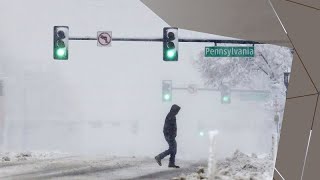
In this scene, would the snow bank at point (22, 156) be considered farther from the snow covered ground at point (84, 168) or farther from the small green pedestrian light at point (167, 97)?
the small green pedestrian light at point (167, 97)

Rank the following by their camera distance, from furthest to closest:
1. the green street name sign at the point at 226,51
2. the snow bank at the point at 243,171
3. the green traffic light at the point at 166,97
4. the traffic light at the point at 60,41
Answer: the green traffic light at the point at 166,97
the green street name sign at the point at 226,51
the traffic light at the point at 60,41
the snow bank at the point at 243,171

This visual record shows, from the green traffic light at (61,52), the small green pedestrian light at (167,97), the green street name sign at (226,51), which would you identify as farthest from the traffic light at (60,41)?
the small green pedestrian light at (167,97)

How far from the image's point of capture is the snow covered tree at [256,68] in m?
19.9

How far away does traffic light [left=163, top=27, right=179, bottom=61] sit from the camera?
13.2 m

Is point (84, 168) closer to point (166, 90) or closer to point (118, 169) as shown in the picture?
point (118, 169)

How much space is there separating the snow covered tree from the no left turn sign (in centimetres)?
797

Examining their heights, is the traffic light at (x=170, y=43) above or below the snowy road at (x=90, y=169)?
above

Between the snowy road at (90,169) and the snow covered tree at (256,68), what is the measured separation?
25.3 feet

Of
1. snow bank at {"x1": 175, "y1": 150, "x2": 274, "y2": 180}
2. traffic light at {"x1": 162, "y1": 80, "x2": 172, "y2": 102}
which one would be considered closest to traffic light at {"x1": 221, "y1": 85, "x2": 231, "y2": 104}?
traffic light at {"x1": 162, "y1": 80, "x2": 172, "y2": 102}

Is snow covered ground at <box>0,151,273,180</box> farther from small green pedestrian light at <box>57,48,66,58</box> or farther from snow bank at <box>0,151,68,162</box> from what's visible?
small green pedestrian light at <box>57,48,66,58</box>

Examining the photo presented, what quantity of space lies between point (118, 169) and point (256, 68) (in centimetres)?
1071

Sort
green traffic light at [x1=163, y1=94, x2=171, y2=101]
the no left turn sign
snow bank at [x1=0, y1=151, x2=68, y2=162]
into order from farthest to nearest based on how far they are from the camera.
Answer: green traffic light at [x1=163, y1=94, x2=171, y2=101], snow bank at [x1=0, y1=151, x2=68, y2=162], the no left turn sign

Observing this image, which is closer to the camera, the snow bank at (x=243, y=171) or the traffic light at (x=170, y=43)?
the snow bank at (x=243, y=171)

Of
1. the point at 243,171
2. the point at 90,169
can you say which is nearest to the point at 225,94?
the point at 90,169
